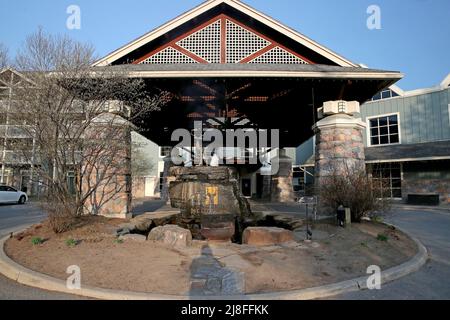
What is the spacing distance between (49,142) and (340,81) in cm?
917

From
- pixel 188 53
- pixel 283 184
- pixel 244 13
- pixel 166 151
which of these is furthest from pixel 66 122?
pixel 166 151

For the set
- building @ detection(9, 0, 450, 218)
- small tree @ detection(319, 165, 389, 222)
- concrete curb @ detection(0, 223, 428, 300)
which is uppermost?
building @ detection(9, 0, 450, 218)

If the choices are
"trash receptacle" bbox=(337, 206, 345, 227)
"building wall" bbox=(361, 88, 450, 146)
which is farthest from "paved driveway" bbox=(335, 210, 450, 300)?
"building wall" bbox=(361, 88, 450, 146)

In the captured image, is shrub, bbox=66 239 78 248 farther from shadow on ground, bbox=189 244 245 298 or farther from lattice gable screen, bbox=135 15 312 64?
lattice gable screen, bbox=135 15 312 64

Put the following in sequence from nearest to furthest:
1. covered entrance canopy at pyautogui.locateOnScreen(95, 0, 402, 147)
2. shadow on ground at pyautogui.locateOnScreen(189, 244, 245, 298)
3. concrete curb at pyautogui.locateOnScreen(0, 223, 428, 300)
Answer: concrete curb at pyautogui.locateOnScreen(0, 223, 428, 300) → shadow on ground at pyautogui.locateOnScreen(189, 244, 245, 298) → covered entrance canopy at pyautogui.locateOnScreen(95, 0, 402, 147)

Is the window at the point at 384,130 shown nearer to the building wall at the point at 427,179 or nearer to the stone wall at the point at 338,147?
the building wall at the point at 427,179

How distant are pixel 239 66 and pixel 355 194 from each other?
5.83 m

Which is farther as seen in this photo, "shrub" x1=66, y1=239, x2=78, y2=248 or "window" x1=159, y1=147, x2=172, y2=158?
"window" x1=159, y1=147, x2=172, y2=158

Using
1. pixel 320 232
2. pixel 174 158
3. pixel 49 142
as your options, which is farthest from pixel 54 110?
pixel 174 158

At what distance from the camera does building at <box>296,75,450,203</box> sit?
20438 mm

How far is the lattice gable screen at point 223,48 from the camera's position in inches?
514

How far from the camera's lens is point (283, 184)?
2170 centimetres

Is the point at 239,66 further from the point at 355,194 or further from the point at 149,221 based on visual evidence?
the point at 149,221

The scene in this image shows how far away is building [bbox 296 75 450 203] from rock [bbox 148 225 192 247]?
16191 millimetres
